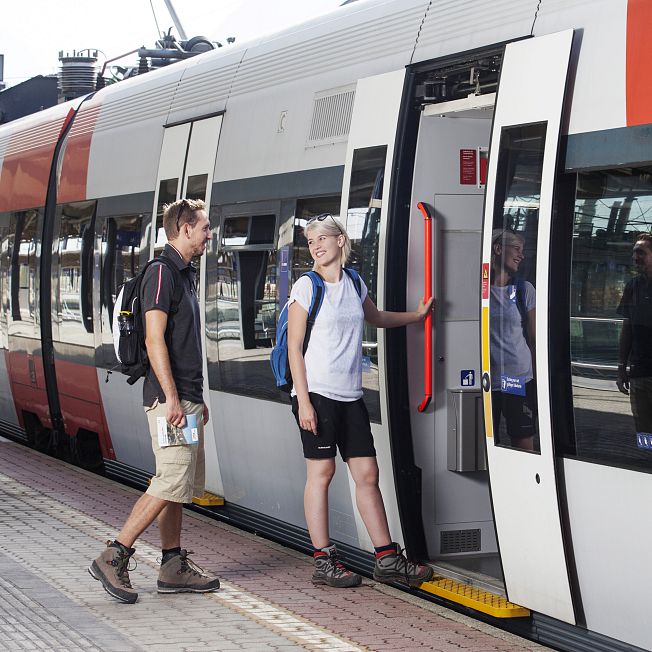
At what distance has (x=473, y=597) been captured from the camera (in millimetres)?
6332

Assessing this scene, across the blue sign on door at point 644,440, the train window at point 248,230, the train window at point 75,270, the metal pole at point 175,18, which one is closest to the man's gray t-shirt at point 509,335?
the blue sign on door at point 644,440

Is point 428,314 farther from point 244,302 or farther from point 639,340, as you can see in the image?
point 244,302

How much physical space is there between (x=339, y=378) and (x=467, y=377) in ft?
2.12

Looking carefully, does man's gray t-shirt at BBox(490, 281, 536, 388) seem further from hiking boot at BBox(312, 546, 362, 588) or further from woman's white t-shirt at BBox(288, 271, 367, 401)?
hiking boot at BBox(312, 546, 362, 588)

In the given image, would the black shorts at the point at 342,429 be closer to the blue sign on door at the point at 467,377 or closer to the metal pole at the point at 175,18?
the blue sign on door at the point at 467,377

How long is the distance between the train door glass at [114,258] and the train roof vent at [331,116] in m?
2.76

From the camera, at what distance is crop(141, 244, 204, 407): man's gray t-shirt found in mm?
6625

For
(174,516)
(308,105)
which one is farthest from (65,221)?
(174,516)

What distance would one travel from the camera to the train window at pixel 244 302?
8.07 m

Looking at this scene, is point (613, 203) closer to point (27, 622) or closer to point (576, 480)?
point (576, 480)

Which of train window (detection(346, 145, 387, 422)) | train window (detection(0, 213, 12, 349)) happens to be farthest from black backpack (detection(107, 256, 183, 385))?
train window (detection(0, 213, 12, 349))

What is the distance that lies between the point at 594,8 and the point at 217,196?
12.6 ft

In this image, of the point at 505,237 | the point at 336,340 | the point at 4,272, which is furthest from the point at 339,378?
the point at 4,272

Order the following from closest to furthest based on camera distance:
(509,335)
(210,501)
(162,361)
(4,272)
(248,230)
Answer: (509,335) < (162,361) < (248,230) < (210,501) < (4,272)
